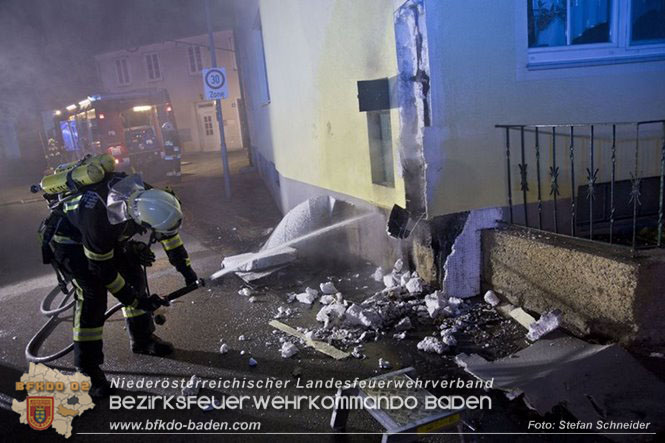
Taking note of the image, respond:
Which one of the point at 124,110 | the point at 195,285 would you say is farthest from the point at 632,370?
the point at 124,110

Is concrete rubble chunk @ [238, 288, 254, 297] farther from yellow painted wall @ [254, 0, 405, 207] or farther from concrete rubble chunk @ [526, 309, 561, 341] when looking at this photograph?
concrete rubble chunk @ [526, 309, 561, 341]

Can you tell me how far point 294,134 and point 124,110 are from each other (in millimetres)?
12731

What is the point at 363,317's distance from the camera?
13.7 ft

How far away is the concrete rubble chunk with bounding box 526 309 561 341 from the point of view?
3.61 m

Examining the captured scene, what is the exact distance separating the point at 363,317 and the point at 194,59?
32048 millimetres

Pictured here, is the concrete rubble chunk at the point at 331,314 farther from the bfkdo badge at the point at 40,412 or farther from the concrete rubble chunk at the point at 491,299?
the bfkdo badge at the point at 40,412

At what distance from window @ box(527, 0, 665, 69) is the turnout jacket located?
3656 mm

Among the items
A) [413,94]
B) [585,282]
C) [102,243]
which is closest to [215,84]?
[413,94]

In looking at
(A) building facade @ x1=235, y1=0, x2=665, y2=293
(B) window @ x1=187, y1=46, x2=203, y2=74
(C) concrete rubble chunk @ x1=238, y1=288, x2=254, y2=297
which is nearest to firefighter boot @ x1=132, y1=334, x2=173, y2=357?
(C) concrete rubble chunk @ x1=238, y1=288, x2=254, y2=297

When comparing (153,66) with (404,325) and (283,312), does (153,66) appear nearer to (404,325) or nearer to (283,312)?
(283,312)

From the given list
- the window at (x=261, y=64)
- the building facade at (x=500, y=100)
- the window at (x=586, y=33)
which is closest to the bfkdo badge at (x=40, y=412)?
the building facade at (x=500, y=100)

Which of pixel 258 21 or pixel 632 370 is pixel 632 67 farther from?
pixel 258 21

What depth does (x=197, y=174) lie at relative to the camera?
18.5 meters

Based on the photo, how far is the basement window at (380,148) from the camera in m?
5.07
